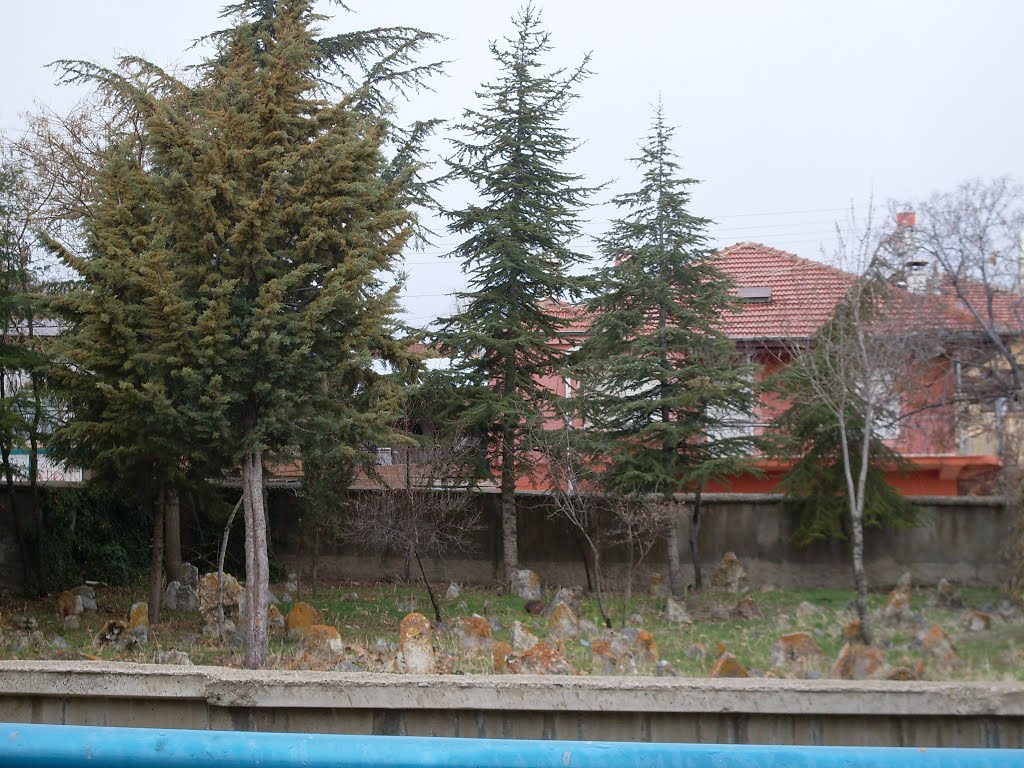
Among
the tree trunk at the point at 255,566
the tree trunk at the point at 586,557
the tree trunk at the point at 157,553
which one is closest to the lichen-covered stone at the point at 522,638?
the tree trunk at the point at 255,566

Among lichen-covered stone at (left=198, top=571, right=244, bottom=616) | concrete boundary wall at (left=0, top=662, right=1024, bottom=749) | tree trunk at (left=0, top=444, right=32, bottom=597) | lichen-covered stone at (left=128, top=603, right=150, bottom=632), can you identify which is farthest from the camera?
tree trunk at (left=0, top=444, right=32, bottom=597)

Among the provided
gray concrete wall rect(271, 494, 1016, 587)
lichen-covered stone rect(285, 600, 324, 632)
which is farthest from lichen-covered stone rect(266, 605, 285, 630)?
gray concrete wall rect(271, 494, 1016, 587)

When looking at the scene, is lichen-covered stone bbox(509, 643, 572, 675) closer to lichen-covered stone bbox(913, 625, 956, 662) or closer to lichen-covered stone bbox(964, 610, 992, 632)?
lichen-covered stone bbox(913, 625, 956, 662)

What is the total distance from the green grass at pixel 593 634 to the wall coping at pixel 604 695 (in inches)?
164

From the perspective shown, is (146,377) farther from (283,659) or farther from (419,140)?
(419,140)

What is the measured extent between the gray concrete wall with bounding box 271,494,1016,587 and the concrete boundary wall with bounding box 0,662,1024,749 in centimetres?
1138

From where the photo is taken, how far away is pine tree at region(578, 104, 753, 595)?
1748 centimetres

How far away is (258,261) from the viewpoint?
37.3 ft

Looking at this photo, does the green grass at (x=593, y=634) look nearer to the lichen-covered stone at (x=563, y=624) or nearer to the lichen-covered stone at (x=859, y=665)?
the lichen-covered stone at (x=563, y=624)

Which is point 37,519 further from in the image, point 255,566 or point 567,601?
point 567,601

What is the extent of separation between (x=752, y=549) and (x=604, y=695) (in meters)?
13.7

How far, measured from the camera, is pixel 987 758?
9.37 ft

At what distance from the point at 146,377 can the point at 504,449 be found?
864 cm

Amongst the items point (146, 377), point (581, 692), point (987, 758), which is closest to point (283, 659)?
point (146, 377)
